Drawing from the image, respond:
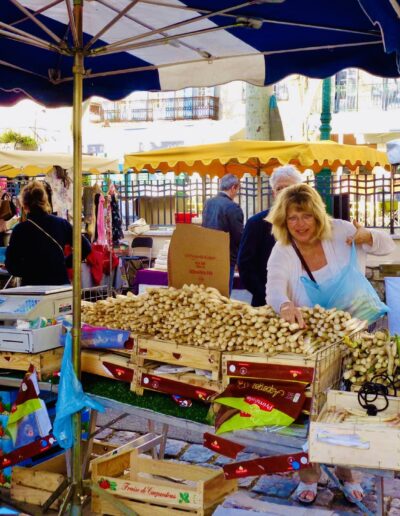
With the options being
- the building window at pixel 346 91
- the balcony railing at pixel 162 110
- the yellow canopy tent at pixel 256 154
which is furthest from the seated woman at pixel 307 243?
the balcony railing at pixel 162 110

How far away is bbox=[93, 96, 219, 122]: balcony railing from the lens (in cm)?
3566

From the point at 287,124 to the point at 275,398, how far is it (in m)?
28.3

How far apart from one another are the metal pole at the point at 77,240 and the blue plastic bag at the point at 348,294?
117cm

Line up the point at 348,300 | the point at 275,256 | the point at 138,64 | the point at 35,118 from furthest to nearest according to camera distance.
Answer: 1. the point at 35,118
2. the point at 138,64
3. the point at 275,256
4. the point at 348,300

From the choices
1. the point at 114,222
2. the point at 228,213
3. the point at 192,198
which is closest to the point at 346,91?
the point at 192,198

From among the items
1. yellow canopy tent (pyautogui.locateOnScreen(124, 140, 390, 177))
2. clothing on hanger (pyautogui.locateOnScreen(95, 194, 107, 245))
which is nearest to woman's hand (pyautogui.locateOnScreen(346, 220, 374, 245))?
yellow canopy tent (pyautogui.locateOnScreen(124, 140, 390, 177))

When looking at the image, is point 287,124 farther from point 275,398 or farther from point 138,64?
point 275,398

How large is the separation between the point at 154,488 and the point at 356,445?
1.28m

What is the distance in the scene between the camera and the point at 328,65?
4.17 metres

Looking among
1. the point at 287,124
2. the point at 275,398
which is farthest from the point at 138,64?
the point at 287,124

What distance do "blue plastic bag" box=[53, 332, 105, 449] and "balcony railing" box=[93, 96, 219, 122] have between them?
33183 mm

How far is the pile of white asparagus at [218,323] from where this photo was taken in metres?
2.97

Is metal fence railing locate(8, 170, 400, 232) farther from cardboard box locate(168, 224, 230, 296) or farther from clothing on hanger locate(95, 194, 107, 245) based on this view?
cardboard box locate(168, 224, 230, 296)

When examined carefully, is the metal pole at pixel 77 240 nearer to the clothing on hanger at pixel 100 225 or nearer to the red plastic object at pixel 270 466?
the red plastic object at pixel 270 466
